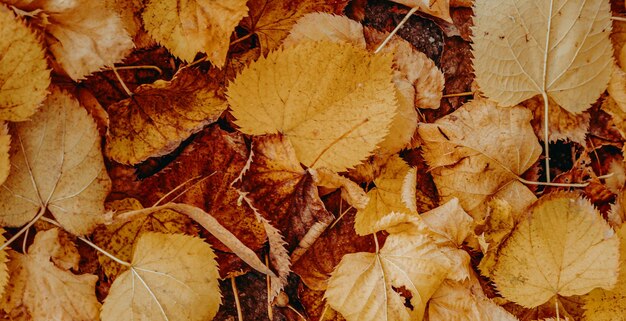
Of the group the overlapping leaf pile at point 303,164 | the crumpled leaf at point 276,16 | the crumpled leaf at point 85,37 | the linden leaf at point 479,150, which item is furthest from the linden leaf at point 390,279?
the crumpled leaf at point 85,37

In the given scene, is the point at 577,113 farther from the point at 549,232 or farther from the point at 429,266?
the point at 429,266

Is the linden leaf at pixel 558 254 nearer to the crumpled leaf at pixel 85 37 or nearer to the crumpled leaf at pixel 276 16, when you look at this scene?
the crumpled leaf at pixel 276 16

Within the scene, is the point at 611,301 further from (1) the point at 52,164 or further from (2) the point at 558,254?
(1) the point at 52,164

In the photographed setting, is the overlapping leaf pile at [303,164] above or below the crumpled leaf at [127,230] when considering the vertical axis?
above

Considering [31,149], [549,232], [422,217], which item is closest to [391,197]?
[422,217]

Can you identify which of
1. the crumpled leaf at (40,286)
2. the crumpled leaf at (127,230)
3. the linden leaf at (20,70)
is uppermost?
the linden leaf at (20,70)

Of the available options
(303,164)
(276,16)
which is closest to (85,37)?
(276,16)

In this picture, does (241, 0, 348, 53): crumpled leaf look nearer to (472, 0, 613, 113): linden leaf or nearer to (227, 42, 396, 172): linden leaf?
(227, 42, 396, 172): linden leaf
